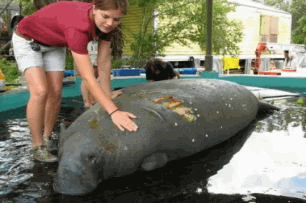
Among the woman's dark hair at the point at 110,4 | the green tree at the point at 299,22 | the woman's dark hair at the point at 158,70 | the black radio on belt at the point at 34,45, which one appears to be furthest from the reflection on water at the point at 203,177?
the green tree at the point at 299,22

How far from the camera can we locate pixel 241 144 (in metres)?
3.44

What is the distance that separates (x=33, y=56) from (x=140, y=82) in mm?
6428

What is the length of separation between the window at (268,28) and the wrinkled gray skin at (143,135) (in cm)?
2342

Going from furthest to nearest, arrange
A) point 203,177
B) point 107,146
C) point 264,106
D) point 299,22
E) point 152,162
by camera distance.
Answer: point 299,22 < point 264,106 < point 203,177 < point 152,162 < point 107,146

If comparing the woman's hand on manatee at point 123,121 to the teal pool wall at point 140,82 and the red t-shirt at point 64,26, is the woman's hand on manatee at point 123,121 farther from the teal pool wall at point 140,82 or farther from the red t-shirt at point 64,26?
the teal pool wall at point 140,82

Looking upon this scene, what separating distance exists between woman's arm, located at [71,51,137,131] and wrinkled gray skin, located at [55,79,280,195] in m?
0.07

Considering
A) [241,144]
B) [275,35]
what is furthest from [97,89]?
[275,35]

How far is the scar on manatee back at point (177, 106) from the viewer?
9.34 ft

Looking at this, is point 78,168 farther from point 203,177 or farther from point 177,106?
point 177,106

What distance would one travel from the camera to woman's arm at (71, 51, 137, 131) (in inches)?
93.9

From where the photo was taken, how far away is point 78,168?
216cm

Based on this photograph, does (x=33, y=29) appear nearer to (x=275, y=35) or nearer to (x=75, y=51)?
(x=75, y=51)

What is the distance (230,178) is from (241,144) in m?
0.97

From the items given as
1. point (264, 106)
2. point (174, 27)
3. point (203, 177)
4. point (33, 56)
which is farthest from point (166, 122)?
point (174, 27)
